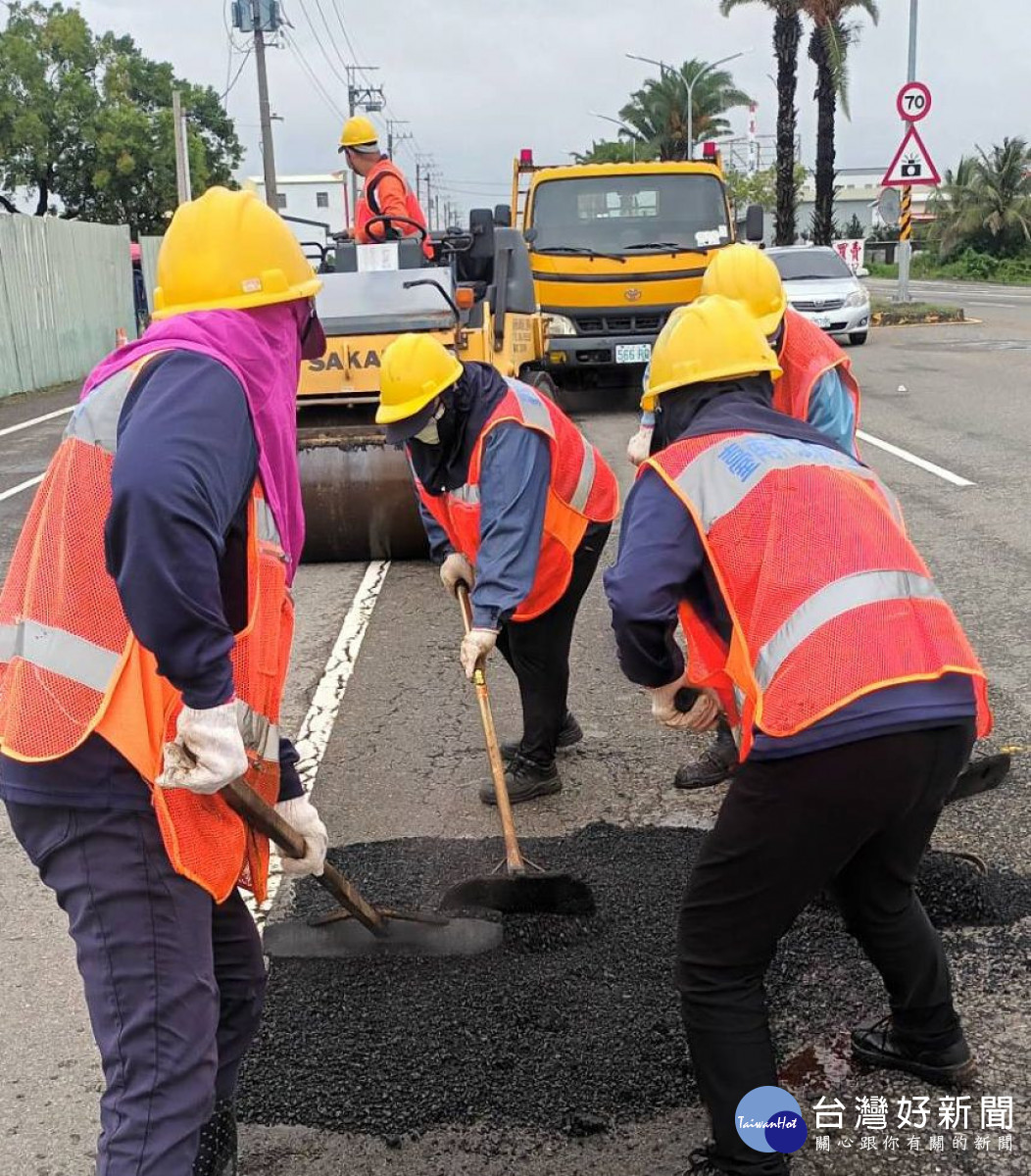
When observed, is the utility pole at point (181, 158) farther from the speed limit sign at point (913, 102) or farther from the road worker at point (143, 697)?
the road worker at point (143, 697)

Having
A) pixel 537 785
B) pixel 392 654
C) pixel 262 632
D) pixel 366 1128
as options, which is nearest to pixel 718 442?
pixel 262 632

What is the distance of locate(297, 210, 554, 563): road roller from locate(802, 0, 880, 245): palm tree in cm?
2203

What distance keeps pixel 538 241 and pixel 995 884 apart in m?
10.5

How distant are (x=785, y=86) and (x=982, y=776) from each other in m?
27.7

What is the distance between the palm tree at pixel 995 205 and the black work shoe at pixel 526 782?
53372 mm

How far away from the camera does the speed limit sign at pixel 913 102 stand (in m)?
20.1

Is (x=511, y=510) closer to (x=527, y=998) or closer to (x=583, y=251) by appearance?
(x=527, y=998)

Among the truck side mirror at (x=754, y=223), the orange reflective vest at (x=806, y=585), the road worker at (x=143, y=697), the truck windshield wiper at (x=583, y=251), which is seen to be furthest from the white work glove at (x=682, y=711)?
the truck side mirror at (x=754, y=223)

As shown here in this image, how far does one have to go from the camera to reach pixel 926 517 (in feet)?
26.3

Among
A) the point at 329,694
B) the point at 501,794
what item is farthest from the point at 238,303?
the point at 329,694

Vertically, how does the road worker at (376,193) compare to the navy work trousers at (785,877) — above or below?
above

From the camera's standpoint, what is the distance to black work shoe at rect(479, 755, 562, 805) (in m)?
4.36

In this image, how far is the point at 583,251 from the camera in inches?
502

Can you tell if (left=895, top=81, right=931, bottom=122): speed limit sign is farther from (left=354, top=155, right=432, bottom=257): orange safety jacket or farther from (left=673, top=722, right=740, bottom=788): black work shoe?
(left=673, top=722, right=740, bottom=788): black work shoe
